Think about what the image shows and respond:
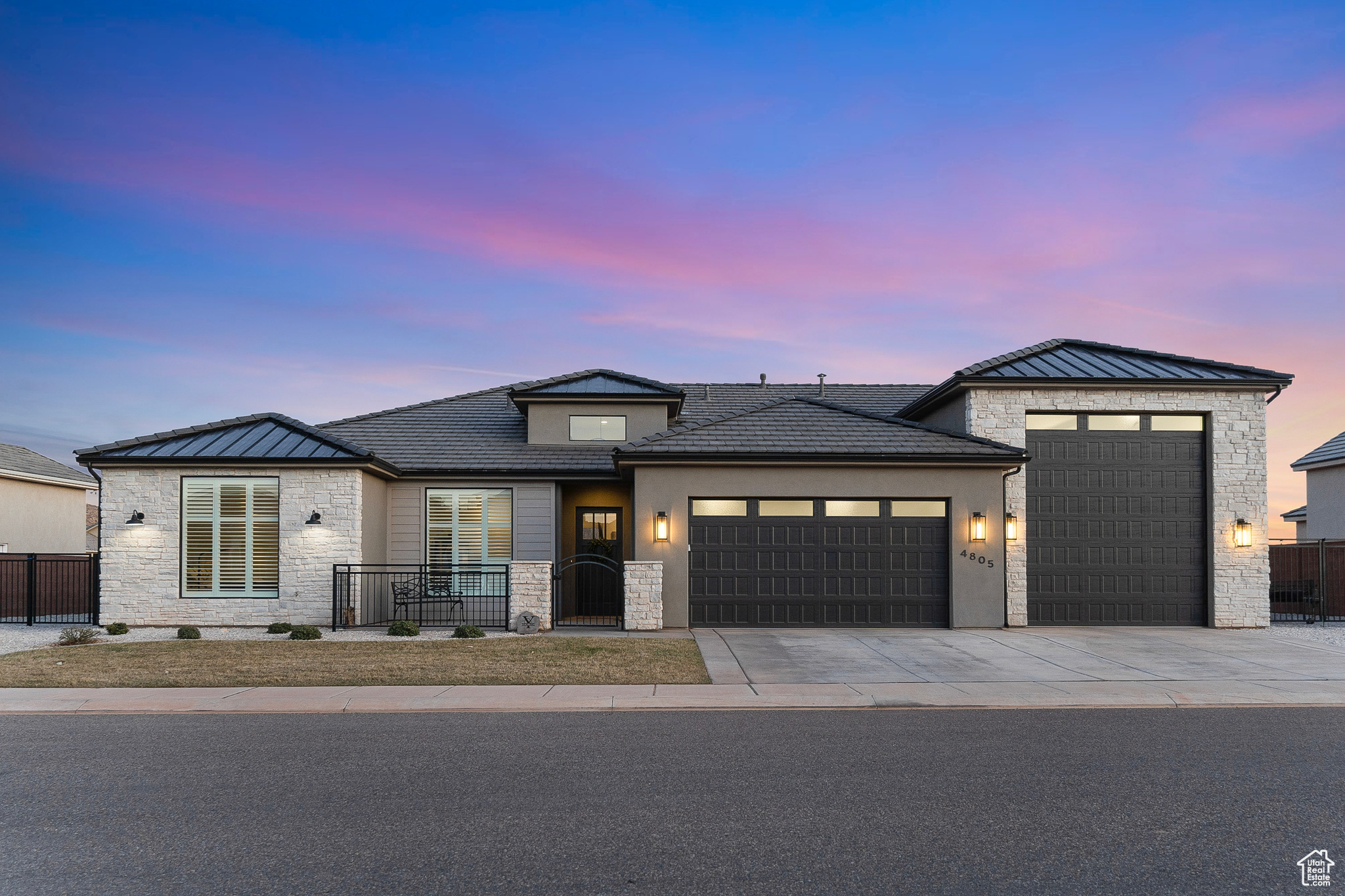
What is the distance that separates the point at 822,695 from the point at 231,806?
648cm

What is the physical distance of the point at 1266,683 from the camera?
10711 millimetres

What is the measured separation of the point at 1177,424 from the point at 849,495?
7651 mm

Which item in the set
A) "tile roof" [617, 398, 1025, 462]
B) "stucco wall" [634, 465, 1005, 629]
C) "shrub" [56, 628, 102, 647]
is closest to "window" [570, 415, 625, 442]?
"tile roof" [617, 398, 1025, 462]

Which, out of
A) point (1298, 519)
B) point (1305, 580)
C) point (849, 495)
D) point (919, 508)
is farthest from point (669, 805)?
point (1298, 519)

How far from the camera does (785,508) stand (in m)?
16.8

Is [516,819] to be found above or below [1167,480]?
below

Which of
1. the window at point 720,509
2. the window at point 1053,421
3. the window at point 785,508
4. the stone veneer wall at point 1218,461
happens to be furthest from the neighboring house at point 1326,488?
the window at point 720,509

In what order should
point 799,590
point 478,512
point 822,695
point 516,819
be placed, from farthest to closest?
point 478,512
point 799,590
point 822,695
point 516,819

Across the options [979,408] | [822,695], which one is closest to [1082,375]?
[979,408]

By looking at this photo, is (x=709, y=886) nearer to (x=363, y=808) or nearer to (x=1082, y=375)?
(x=363, y=808)

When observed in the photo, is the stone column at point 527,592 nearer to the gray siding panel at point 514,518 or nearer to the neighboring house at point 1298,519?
the gray siding panel at point 514,518

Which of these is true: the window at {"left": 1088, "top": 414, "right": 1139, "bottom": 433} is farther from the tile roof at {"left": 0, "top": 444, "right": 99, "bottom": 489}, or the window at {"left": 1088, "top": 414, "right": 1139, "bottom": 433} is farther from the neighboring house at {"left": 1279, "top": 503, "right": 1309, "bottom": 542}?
the tile roof at {"left": 0, "top": 444, "right": 99, "bottom": 489}

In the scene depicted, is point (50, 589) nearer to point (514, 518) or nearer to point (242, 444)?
point (242, 444)

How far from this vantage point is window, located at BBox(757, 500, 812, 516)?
16719 mm
